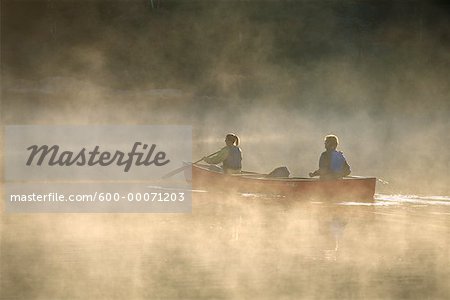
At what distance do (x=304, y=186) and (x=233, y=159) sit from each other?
2.41 meters

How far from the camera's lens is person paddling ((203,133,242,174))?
2347 centimetres

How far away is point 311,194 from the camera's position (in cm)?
2284

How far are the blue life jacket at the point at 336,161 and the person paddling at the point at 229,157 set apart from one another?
2.79 metres

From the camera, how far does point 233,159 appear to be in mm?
24078

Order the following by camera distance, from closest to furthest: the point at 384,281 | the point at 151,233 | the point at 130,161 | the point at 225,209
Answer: the point at 384,281, the point at 151,233, the point at 225,209, the point at 130,161

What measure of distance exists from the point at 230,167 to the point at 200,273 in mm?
12508

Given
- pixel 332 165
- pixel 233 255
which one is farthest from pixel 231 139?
pixel 233 255

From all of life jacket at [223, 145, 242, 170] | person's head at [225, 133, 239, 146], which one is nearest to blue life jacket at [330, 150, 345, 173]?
person's head at [225, 133, 239, 146]

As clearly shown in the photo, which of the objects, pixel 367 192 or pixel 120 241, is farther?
pixel 367 192

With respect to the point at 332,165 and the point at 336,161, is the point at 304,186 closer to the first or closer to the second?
the point at 332,165

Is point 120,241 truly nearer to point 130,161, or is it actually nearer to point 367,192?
point 367,192

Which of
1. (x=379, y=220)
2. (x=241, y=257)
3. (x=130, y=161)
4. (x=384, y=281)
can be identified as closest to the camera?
(x=384, y=281)

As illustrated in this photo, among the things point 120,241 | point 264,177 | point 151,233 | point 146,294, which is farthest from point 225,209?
point 146,294

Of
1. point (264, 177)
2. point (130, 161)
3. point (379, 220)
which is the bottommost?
point (379, 220)
